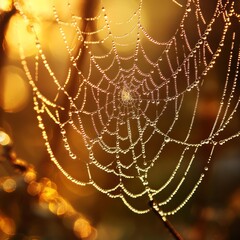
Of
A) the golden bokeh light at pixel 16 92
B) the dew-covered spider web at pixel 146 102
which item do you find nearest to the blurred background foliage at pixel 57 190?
the golden bokeh light at pixel 16 92

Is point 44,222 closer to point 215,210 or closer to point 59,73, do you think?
point 215,210

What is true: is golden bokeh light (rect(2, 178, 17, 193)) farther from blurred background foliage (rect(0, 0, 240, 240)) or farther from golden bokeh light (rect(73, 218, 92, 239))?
golden bokeh light (rect(73, 218, 92, 239))

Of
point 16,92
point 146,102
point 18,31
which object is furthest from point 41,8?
point 16,92

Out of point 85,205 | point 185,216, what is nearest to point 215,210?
point 185,216

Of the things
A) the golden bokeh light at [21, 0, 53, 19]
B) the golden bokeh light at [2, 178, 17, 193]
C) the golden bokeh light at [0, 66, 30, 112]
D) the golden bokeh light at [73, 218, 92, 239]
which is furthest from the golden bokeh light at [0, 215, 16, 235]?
the golden bokeh light at [0, 66, 30, 112]

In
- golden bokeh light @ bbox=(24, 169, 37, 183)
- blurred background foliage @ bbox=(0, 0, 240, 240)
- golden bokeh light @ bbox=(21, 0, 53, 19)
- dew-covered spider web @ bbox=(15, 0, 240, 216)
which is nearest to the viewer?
golden bokeh light @ bbox=(24, 169, 37, 183)

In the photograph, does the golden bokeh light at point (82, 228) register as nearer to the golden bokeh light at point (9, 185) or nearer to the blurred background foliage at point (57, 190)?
the blurred background foliage at point (57, 190)

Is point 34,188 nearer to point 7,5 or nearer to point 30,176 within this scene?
point 30,176
